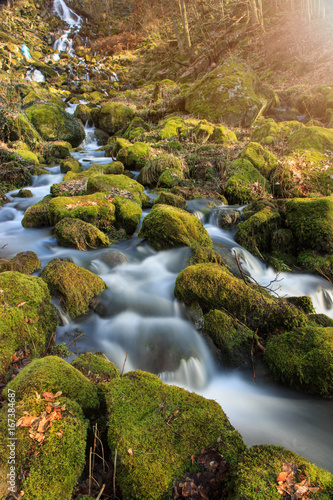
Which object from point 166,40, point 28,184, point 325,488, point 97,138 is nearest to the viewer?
point 325,488

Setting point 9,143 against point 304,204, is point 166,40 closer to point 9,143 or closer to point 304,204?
point 9,143

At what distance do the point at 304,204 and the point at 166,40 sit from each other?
33730 millimetres

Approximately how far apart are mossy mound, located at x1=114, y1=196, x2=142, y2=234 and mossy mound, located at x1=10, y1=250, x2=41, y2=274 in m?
2.68

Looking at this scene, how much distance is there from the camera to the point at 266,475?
1.97 m

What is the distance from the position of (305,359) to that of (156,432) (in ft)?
7.26

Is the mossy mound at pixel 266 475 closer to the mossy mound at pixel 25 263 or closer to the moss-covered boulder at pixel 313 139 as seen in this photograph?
the mossy mound at pixel 25 263

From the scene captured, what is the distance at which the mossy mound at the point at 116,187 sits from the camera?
27.6 ft

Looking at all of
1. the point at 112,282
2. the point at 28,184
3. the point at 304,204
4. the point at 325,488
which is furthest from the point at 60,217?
the point at 325,488

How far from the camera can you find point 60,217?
7.49m

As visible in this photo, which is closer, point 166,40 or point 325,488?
point 325,488

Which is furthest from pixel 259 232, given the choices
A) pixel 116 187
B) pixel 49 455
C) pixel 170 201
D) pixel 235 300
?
pixel 49 455

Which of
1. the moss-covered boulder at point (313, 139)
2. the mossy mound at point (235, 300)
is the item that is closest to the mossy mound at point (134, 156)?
the moss-covered boulder at point (313, 139)

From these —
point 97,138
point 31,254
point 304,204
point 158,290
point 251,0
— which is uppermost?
point 251,0

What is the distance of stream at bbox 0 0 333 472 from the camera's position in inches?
136
